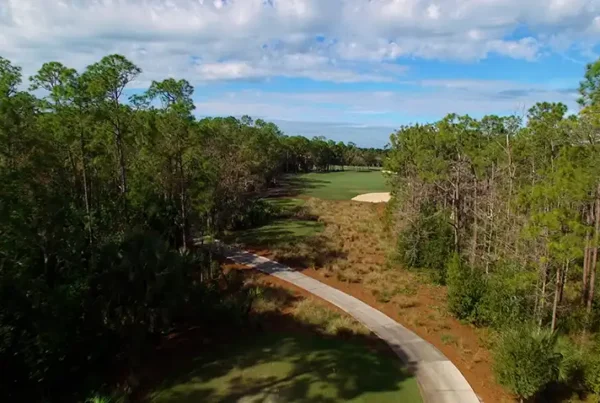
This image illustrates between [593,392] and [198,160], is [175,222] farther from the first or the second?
[593,392]

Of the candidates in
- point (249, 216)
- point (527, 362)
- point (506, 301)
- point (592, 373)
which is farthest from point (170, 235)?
point (592, 373)

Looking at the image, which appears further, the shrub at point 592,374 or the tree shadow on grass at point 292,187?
the tree shadow on grass at point 292,187

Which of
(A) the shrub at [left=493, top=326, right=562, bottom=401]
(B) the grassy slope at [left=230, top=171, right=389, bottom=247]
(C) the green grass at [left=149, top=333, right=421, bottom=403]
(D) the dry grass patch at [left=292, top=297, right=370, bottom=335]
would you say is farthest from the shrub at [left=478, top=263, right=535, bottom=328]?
(B) the grassy slope at [left=230, top=171, right=389, bottom=247]

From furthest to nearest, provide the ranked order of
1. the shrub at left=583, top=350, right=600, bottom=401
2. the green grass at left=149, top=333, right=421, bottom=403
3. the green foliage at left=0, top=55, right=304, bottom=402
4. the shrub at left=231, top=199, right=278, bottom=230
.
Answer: the shrub at left=231, top=199, right=278, bottom=230
the shrub at left=583, top=350, right=600, bottom=401
the green grass at left=149, top=333, right=421, bottom=403
the green foliage at left=0, top=55, right=304, bottom=402

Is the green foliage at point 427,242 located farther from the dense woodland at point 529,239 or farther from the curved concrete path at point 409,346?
the curved concrete path at point 409,346

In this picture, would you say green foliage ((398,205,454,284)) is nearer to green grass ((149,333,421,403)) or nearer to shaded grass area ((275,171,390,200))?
green grass ((149,333,421,403))

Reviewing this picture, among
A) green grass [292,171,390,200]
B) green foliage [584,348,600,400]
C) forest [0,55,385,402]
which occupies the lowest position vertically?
green foliage [584,348,600,400]

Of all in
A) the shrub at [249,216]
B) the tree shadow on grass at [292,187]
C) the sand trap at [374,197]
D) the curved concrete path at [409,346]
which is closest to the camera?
the curved concrete path at [409,346]

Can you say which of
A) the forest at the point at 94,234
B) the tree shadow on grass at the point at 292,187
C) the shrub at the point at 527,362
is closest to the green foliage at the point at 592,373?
the shrub at the point at 527,362
